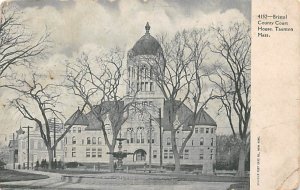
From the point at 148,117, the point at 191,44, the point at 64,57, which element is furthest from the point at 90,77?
the point at 191,44

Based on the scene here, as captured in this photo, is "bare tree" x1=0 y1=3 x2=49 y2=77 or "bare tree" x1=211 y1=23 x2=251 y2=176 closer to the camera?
"bare tree" x1=211 y1=23 x2=251 y2=176

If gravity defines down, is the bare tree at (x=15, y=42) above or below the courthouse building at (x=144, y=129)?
above

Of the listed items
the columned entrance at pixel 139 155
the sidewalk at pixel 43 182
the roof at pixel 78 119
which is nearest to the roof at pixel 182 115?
the columned entrance at pixel 139 155

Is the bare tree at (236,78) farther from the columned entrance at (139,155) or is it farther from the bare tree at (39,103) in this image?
the bare tree at (39,103)

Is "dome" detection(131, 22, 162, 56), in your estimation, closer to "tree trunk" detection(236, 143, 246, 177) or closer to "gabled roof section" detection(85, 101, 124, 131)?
"gabled roof section" detection(85, 101, 124, 131)

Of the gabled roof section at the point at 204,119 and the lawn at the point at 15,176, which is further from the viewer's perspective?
the lawn at the point at 15,176

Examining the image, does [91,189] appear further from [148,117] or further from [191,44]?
[191,44]

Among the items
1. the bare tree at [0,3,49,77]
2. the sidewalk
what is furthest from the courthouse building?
the bare tree at [0,3,49,77]

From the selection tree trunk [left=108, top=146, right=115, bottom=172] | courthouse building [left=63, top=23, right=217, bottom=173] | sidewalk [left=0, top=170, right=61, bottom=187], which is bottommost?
sidewalk [left=0, top=170, right=61, bottom=187]
